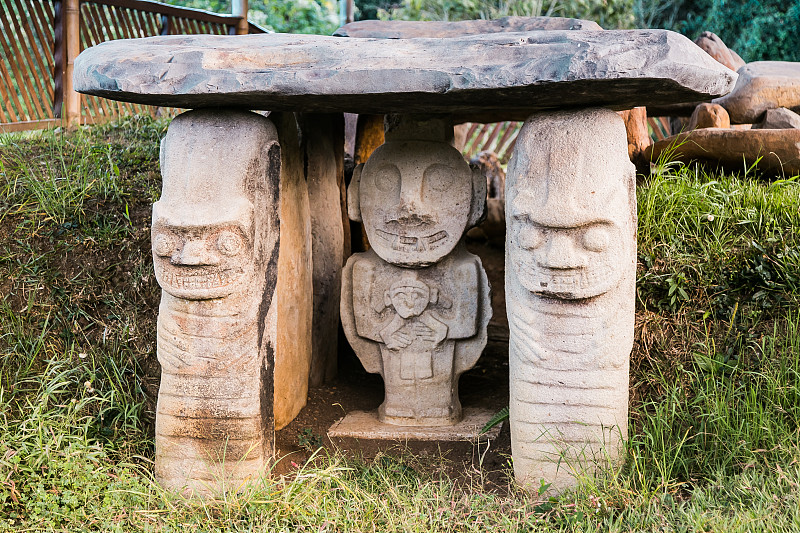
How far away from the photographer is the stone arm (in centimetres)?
386

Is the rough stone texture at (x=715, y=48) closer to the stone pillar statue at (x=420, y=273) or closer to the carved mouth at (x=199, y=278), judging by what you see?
the stone pillar statue at (x=420, y=273)

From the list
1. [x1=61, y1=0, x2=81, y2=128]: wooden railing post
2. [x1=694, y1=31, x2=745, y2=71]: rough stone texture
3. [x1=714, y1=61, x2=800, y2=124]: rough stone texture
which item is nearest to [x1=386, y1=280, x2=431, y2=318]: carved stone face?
[x1=714, y1=61, x2=800, y2=124]: rough stone texture

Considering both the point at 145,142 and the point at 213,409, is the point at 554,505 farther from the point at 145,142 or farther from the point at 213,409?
the point at 145,142

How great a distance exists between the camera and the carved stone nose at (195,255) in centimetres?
313

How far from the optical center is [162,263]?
321cm

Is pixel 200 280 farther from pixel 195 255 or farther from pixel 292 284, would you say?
pixel 292 284

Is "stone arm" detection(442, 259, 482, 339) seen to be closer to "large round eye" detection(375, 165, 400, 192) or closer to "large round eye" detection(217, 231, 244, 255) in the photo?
"large round eye" detection(375, 165, 400, 192)

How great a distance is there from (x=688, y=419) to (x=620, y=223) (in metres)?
0.98

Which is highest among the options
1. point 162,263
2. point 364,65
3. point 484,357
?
point 364,65

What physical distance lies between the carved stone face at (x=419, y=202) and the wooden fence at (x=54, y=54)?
288 cm

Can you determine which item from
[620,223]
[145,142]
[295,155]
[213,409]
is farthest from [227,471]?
[145,142]

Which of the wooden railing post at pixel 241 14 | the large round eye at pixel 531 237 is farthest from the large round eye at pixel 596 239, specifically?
the wooden railing post at pixel 241 14

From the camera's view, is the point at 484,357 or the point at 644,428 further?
the point at 484,357

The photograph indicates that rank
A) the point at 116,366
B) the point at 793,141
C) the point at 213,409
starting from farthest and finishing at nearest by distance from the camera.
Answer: the point at 793,141 → the point at 116,366 → the point at 213,409
